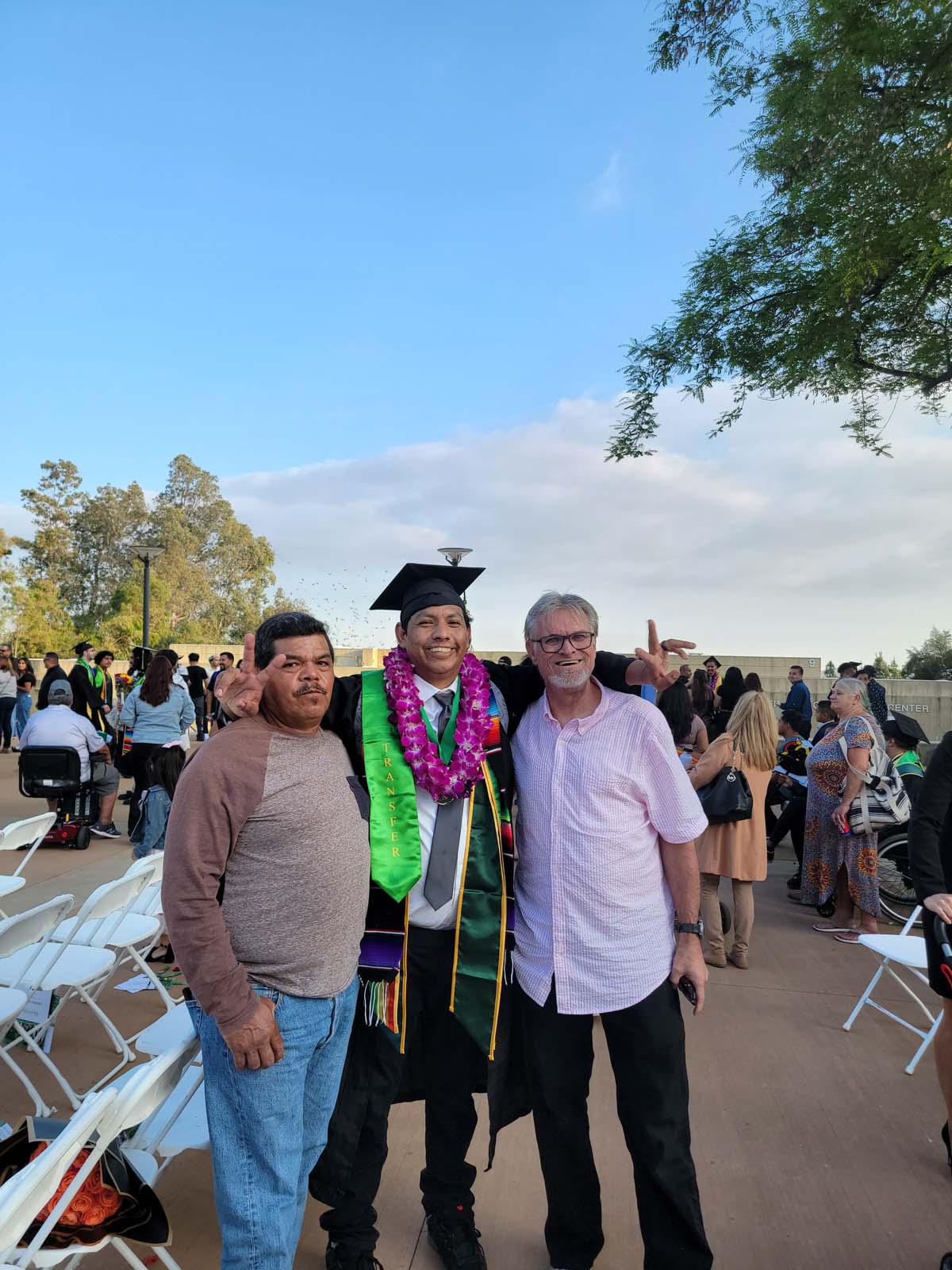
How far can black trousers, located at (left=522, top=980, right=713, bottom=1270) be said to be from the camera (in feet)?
6.88

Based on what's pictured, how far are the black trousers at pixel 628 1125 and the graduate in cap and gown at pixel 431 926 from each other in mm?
133

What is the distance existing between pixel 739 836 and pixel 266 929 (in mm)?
3529

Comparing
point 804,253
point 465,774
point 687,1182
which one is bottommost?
point 687,1182

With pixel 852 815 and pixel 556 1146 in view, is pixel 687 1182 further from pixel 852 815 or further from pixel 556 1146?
pixel 852 815

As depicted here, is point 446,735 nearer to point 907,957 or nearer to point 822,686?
point 907,957

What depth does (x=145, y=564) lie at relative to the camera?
647 inches

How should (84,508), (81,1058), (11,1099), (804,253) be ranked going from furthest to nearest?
(84,508)
(804,253)
(81,1058)
(11,1099)

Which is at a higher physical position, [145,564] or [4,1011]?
[145,564]

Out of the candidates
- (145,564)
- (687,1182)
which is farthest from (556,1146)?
(145,564)

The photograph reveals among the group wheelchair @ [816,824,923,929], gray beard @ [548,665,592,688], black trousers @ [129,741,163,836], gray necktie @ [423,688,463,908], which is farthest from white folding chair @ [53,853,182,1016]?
wheelchair @ [816,824,923,929]

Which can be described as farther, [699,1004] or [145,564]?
[145,564]

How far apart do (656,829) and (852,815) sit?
12.2ft

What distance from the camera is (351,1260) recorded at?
2.25 meters

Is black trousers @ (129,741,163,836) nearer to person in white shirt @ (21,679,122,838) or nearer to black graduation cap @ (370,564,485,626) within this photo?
person in white shirt @ (21,679,122,838)
